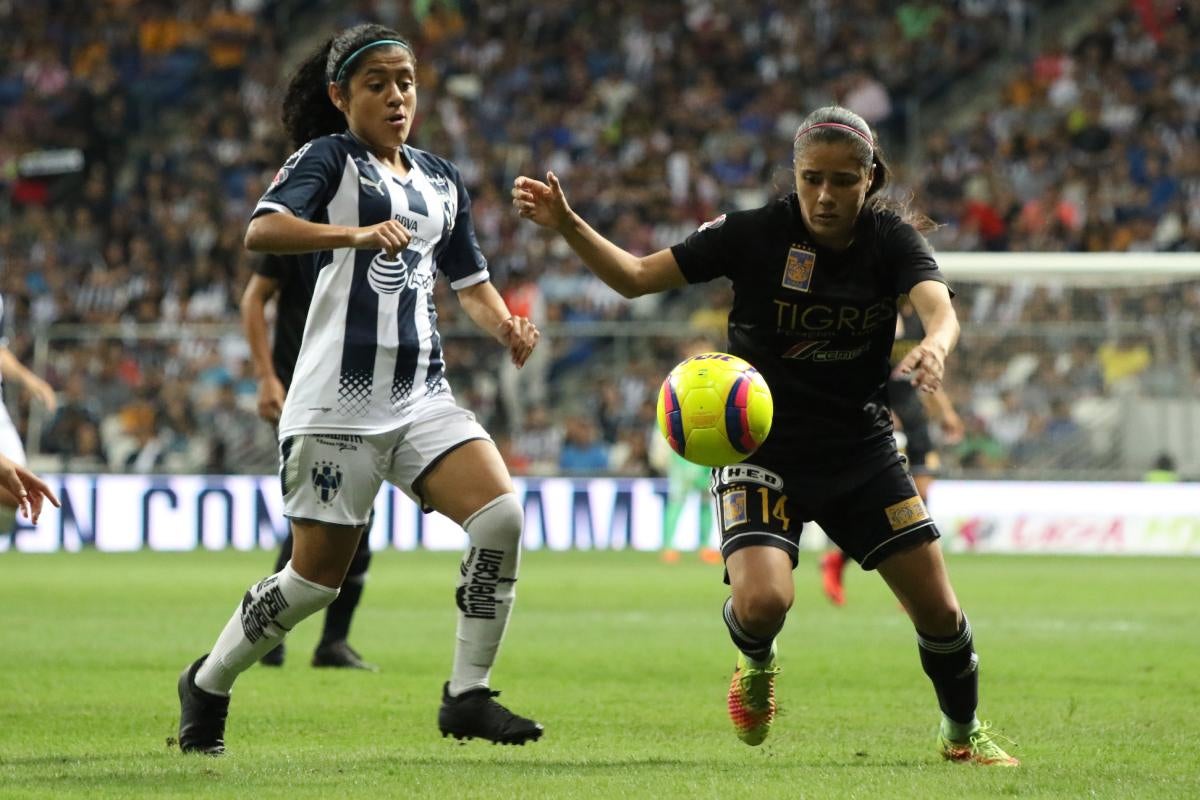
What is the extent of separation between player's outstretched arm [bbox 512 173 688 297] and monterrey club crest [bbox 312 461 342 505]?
1029 millimetres

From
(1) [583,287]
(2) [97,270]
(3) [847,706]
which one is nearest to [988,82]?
(1) [583,287]

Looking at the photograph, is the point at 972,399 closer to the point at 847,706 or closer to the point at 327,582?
the point at 847,706

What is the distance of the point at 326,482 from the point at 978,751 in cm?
229

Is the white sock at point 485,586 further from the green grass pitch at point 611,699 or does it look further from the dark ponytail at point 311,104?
the dark ponytail at point 311,104

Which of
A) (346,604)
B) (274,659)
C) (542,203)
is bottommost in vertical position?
(274,659)

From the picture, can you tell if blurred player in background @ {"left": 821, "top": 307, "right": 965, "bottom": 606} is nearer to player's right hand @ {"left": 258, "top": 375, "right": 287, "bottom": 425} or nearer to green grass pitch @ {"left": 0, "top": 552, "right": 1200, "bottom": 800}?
green grass pitch @ {"left": 0, "top": 552, "right": 1200, "bottom": 800}

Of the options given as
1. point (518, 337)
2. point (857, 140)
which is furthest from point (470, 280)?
point (857, 140)

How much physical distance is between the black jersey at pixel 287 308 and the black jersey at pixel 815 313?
2.89 metres

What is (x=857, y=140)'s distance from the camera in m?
5.95

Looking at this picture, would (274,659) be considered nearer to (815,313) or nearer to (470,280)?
(470,280)

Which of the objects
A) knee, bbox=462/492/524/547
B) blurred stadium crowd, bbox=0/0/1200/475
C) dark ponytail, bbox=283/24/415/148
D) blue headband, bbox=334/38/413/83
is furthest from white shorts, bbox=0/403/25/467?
blurred stadium crowd, bbox=0/0/1200/475

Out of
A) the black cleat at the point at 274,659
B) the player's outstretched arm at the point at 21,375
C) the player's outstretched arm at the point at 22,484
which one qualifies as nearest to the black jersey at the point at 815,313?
the player's outstretched arm at the point at 22,484

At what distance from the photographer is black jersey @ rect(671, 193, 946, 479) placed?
614 cm

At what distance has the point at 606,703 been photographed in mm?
8133
